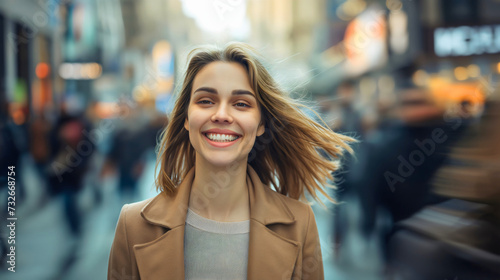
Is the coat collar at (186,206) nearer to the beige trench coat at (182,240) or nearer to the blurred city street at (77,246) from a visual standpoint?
the beige trench coat at (182,240)

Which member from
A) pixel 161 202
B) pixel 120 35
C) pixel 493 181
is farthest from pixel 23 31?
pixel 120 35

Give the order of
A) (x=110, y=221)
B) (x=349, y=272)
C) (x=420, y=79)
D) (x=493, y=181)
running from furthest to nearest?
(x=420, y=79)
(x=110, y=221)
(x=349, y=272)
(x=493, y=181)

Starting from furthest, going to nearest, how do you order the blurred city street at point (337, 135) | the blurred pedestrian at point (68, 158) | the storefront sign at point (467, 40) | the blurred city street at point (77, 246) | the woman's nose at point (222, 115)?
the storefront sign at point (467, 40)
the blurred pedestrian at point (68, 158)
the blurred city street at point (77, 246)
the blurred city street at point (337, 135)
the woman's nose at point (222, 115)

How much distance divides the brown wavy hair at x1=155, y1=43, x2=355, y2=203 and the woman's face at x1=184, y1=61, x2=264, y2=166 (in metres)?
0.05

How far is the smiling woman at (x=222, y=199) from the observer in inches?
62.5

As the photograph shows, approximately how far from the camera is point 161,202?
5.57 feet

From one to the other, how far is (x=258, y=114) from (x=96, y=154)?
473 inches

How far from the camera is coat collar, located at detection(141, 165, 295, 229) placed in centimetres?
163

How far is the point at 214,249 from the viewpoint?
5.37 feet

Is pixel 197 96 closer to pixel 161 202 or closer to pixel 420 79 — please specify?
pixel 161 202

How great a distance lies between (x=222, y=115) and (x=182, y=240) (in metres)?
0.52

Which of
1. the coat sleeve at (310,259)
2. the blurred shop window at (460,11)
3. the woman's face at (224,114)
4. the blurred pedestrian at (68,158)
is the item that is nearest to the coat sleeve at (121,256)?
the woman's face at (224,114)

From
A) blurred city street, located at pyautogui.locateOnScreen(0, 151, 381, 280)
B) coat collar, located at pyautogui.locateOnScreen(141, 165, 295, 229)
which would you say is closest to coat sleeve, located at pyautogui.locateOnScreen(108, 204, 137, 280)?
coat collar, located at pyautogui.locateOnScreen(141, 165, 295, 229)

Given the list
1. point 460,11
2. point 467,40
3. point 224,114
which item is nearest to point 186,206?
point 224,114
